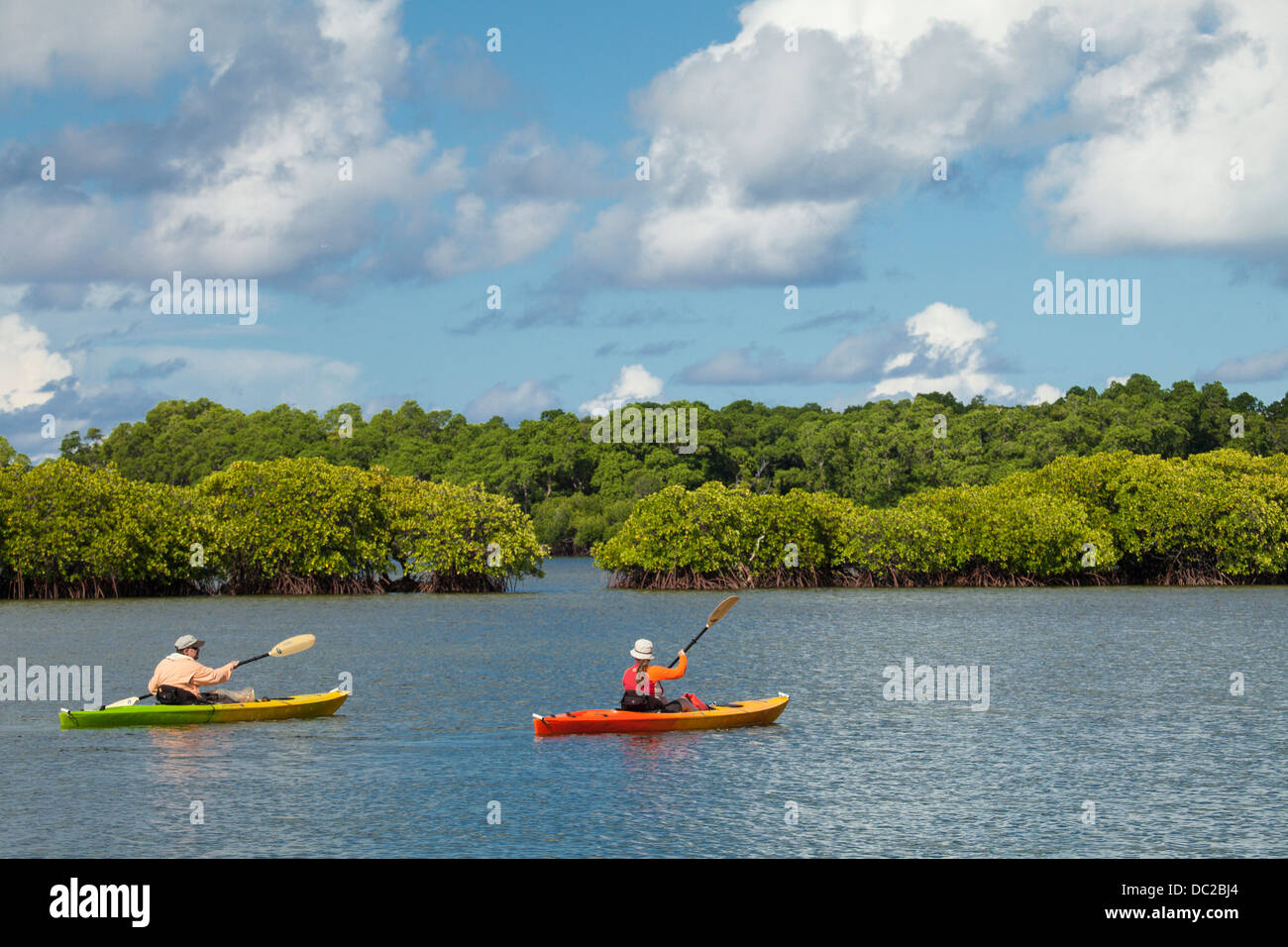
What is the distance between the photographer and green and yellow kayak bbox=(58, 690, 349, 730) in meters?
26.2

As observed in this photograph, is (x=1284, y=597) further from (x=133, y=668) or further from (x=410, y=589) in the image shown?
(x=133, y=668)

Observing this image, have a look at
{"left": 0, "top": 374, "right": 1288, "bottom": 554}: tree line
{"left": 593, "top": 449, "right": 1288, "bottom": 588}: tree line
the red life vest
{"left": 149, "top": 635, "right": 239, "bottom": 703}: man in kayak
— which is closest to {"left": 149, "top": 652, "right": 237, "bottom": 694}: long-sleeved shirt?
{"left": 149, "top": 635, "right": 239, "bottom": 703}: man in kayak

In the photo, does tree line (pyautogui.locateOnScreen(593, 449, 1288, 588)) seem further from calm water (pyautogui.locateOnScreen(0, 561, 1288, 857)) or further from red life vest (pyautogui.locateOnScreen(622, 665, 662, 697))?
red life vest (pyautogui.locateOnScreen(622, 665, 662, 697))

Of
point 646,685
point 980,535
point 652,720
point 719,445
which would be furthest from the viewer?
point 719,445

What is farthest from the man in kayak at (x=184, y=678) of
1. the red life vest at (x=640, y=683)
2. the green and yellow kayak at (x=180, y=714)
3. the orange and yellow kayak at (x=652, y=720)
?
the red life vest at (x=640, y=683)

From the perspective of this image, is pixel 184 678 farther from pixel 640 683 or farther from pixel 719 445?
pixel 719 445

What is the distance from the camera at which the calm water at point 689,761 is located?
732 inches

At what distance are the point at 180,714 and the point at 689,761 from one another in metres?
10.2

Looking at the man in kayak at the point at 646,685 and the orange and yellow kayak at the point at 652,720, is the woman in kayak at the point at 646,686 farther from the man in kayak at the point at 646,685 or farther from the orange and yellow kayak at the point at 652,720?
the orange and yellow kayak at the point at 652,720

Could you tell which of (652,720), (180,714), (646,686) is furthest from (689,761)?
(180,714)

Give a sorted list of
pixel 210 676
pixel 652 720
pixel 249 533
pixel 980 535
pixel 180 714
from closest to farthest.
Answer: pixel 652 720 → pixel 180 714 → pixel 210 676 → pixel 249 533 → pixel 980 535

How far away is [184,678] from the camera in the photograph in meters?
26.6

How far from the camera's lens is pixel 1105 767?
2331 centimetres
